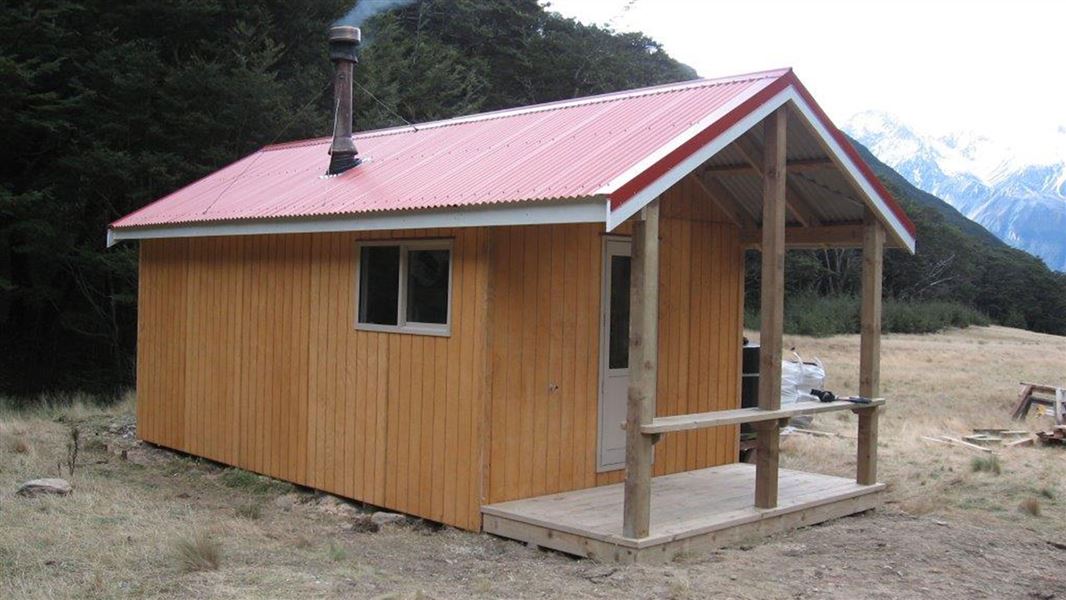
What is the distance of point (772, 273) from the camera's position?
7180mm

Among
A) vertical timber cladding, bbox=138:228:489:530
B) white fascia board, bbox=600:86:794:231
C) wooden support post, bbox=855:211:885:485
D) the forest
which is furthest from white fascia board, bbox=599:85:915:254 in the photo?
the forest

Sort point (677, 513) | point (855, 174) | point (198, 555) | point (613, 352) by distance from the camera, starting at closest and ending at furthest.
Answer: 1. point (198, 555)
2. point (677, 513)
3. point (855, 174)
4. point (613, 352)

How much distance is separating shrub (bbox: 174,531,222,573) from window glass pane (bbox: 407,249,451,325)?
234 centimetres

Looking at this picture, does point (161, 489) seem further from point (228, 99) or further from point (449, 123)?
point (228, 99)

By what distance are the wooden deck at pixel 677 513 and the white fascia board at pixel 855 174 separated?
7.15ft

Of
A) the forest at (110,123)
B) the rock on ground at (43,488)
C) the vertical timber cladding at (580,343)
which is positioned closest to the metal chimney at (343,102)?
the vertical timber cladding at (580,343)

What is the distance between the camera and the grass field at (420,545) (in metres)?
5.75

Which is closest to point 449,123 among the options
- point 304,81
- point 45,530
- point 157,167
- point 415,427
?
point 415,427

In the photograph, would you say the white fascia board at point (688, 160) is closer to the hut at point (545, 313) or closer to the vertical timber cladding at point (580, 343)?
the hut at point (545, 313)

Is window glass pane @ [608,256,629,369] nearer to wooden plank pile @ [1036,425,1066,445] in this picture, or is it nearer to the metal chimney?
the metal chimney

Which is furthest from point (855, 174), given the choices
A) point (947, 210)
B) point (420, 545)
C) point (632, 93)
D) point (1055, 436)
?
point (947, 210)

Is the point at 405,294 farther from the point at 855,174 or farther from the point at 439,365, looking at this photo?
the point at 855,174

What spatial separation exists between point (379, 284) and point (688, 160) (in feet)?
9.35

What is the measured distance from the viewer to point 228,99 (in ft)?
62.1
